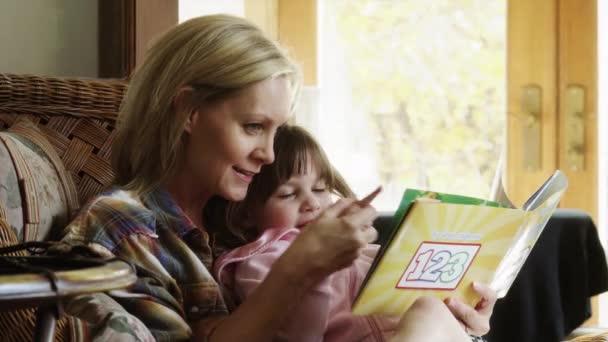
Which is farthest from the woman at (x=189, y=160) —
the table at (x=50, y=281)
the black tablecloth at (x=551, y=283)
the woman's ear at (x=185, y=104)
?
the black tablecloth at (x=551, y=283)

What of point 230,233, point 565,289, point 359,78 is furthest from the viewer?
point 359,78

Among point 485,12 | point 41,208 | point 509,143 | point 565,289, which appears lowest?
point 565,289

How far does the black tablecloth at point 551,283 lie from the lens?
2488 mm

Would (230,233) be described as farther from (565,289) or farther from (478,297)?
(565,289)

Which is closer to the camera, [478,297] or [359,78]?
[478,297]

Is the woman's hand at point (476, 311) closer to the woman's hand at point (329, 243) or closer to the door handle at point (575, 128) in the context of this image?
the woman's hand at point (329, 243)

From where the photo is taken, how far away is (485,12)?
11.6 feet

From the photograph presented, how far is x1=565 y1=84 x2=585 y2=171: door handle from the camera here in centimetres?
345

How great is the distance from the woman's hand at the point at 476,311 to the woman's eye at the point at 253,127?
0.39 m

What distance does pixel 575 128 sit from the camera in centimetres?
345

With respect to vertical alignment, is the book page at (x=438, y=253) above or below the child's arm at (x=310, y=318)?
above

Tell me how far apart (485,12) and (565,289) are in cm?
133

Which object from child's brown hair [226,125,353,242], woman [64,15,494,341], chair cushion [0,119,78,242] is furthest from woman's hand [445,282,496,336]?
chair cushion [0,119,78,242]

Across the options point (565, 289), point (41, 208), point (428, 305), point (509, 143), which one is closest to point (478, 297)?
point (428, 305)
